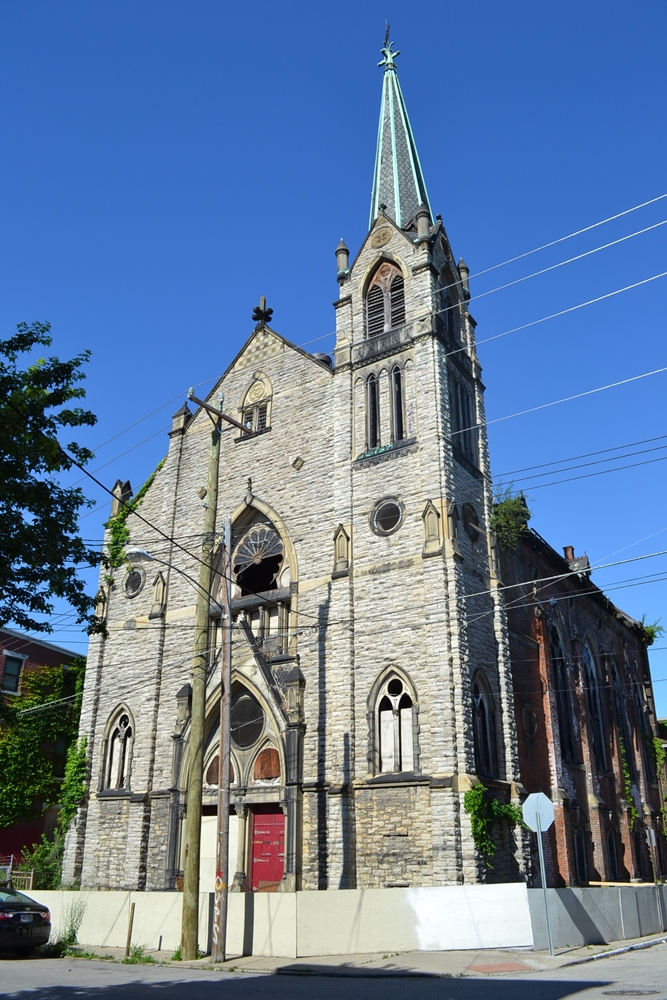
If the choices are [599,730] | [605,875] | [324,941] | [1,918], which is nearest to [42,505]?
[1,918]

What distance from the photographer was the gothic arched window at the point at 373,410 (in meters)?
23.9

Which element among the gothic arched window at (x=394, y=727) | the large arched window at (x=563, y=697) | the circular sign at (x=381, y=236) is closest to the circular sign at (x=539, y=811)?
the gothic arched window at (x=394, y=727)

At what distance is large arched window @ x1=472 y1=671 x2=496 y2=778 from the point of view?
20.1 metres

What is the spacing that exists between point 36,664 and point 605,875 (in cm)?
2302

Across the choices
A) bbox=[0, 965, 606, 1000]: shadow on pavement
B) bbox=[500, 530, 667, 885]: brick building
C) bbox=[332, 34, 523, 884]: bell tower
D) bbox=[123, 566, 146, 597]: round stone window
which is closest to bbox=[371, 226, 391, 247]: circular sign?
bbox=[332, 34, 523, 884]: bell tower

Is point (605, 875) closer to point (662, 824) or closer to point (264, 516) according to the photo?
point (662, 824)

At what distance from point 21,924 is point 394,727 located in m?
9.02

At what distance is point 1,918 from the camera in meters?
15.4

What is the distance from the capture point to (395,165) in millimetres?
31125

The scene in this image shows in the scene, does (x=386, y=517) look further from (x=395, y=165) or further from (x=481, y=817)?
(x=395, y=165)

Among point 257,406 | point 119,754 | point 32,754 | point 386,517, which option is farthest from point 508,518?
point 32,754

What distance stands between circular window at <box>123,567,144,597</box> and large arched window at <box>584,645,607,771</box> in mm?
17013

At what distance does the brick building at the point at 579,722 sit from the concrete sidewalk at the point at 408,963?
21.9 ft

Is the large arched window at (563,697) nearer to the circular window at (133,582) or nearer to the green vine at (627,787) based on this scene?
the green vine at (627,787)
